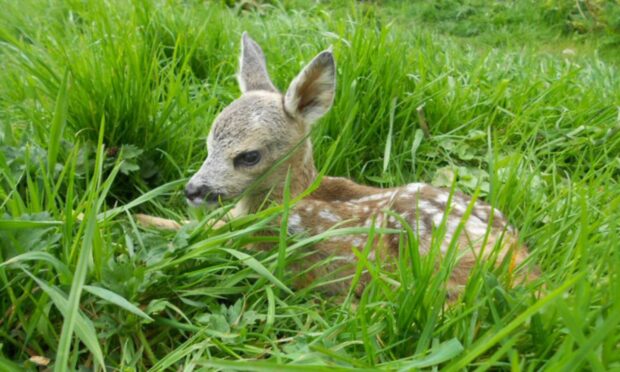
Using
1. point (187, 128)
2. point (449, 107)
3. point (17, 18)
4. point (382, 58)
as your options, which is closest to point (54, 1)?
point (17, 18)

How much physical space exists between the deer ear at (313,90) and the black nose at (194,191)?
1.98ft

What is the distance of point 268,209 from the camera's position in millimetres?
2059

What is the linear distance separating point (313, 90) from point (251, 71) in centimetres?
44

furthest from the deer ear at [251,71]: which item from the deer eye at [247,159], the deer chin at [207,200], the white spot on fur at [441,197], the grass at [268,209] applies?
the white spot on fur at [441,197]

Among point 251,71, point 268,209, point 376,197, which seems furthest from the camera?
point 251,71

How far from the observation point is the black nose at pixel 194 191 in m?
2.52

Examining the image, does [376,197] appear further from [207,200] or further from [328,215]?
[207,200]

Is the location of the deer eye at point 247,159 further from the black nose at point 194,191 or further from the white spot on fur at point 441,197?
the white spot on fur at point 441,197

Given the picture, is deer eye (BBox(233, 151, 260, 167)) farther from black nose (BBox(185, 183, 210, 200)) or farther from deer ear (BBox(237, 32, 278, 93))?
deer ear (BBox(237, 32, 278, 93))

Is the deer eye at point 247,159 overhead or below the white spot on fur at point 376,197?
overhead

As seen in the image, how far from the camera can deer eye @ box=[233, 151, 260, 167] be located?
2.69m

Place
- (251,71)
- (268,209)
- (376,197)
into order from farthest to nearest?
(251,71), (376,197), (268,209)

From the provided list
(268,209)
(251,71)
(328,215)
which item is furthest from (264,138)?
(268,209)

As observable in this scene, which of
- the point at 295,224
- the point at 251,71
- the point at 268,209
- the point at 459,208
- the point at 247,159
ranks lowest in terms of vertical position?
the point at 295,224
